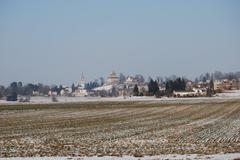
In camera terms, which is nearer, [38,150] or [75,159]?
[75,159]

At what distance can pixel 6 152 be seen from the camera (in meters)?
→ 22.5

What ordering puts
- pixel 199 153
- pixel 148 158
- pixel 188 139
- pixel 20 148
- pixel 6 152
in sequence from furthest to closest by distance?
1. pixel 188 139
2. pixel 20 148
3. pixel 6 152
4. pixel 199 153
5. pixel 148 158

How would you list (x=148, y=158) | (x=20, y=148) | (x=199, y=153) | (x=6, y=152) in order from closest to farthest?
1. (x=148, y=158)
2. (x=199, y=153)
3. (x=6, y=152)
4. (x=20, y=148)

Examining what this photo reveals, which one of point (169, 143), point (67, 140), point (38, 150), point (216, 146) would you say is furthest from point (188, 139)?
point (38, 150)

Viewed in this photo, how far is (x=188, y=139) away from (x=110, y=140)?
4.66m

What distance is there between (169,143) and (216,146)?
3221 mm

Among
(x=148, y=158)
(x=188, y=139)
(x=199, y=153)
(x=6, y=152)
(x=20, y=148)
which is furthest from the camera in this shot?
(x=188, y=139)

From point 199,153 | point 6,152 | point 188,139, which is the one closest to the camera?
point 199,153

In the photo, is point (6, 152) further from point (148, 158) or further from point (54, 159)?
point (148, 158)

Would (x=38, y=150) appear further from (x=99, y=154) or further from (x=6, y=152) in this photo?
(x=99, y=154)

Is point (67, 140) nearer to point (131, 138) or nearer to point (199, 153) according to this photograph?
point (131, 138)

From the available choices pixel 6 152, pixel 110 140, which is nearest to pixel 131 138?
pixel 110 140

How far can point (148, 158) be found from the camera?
19031mm

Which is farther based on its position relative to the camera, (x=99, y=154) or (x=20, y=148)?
(x=20, y=148)
